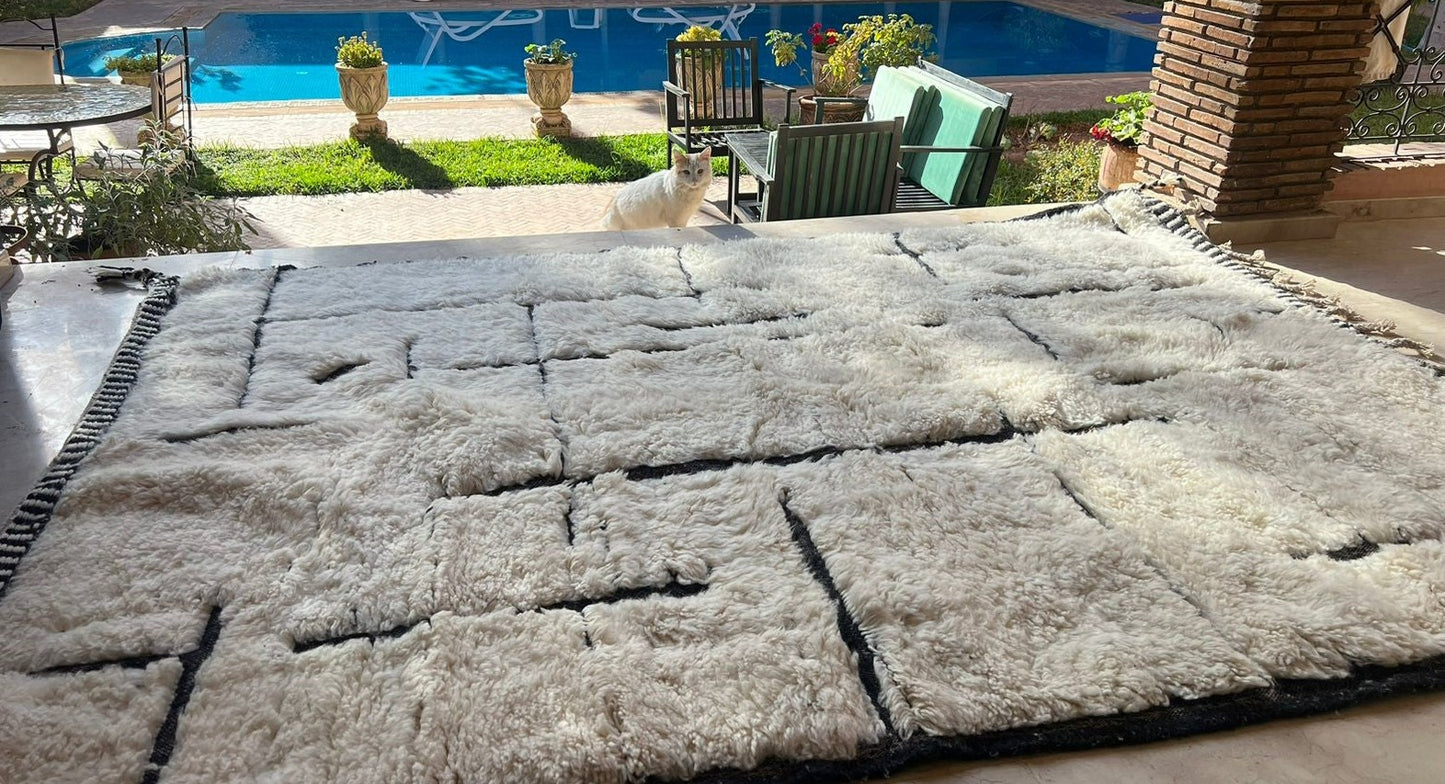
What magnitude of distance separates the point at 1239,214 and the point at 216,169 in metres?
5.97

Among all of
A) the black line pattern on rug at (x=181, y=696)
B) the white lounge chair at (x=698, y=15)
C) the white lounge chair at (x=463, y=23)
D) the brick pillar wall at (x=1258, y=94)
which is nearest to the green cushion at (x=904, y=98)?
the brick pillar wall at (x=1258, y=94)

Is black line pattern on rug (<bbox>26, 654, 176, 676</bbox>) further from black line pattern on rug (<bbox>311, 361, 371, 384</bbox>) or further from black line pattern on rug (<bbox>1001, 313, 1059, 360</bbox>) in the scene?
black line pattern on rug (<bbox>1001, 313, 1059, 360</bbox>)

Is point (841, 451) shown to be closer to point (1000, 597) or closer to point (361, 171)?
point (1000, 597)

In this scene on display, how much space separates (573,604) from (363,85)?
21.2 feet

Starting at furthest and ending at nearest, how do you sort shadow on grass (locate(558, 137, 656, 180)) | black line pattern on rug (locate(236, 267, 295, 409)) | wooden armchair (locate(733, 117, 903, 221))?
shadow on grass (locate(558, 137, 656, 180)), wooden armchair (locate(733, 117, 903, 221)), black line pattern on rug (locate(236, 267, 295, 409))

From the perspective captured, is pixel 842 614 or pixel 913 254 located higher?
pixel 913 254

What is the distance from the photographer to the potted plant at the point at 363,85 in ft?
23.6

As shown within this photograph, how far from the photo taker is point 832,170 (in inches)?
173

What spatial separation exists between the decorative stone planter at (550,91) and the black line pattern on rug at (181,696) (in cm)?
631

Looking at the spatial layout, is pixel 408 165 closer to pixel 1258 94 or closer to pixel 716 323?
pixel 716 323

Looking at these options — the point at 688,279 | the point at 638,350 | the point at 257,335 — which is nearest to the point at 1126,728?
the point at 638,350

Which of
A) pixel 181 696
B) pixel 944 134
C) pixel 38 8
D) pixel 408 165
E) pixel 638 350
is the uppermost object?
pixel 944 134

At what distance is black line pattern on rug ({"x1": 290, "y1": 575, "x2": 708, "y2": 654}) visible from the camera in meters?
1.63

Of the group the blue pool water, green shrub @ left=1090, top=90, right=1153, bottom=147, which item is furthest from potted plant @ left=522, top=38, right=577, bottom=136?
green shrub @ left=1090, top=90, right=1153, bottom=147
